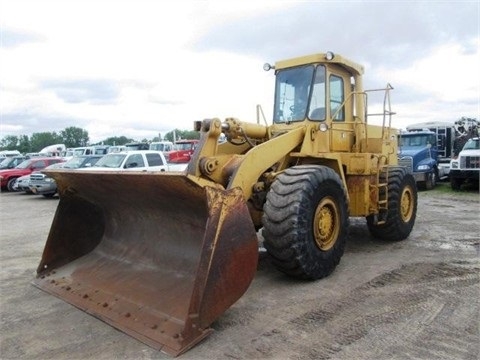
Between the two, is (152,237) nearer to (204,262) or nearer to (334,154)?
(204,262)

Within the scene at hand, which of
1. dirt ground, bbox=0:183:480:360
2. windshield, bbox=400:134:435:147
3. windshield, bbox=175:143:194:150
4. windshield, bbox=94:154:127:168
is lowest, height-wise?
dirt ground, bbox=0:183:480:360

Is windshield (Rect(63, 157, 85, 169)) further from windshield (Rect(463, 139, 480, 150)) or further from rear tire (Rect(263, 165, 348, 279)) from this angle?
windshield (Rect(463, 139, 480, 150))

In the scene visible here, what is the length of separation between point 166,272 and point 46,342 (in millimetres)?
1271

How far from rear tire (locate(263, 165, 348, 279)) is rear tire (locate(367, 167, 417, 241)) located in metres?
1.87

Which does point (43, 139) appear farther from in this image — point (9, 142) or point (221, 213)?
point (221, 213)

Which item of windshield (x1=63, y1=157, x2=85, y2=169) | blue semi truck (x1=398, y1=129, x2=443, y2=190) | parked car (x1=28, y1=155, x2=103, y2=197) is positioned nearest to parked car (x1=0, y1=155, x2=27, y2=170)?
parked car (x1=28, y1=155, x2=103, y2=197)

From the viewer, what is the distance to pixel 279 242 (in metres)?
4.68

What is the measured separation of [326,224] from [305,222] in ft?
2.16

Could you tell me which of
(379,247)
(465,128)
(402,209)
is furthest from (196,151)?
(465,128)

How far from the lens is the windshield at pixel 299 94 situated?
6.29 m

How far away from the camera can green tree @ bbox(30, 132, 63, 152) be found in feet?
271

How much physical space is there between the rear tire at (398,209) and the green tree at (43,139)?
82308 mm

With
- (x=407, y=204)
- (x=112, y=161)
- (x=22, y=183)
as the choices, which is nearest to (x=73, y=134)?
(x=22, y=183)

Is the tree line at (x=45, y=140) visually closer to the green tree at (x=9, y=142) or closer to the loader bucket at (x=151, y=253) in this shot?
the green tree at (x=9, y=142)
